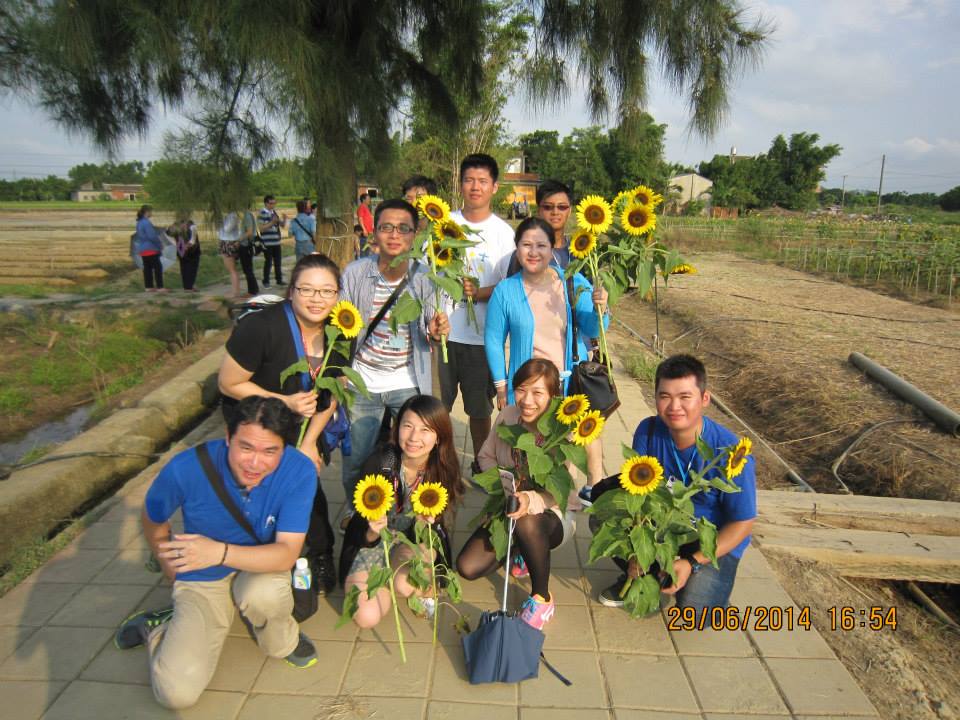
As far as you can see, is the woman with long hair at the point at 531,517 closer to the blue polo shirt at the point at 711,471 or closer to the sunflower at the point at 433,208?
the blue polo shirt at the point at 711,471

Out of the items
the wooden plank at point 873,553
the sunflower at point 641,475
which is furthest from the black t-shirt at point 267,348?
the wooden plank at point 873,553

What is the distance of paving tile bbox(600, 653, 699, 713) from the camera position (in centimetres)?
209

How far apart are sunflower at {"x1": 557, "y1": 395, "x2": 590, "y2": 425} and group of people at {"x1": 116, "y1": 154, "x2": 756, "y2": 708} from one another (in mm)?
309

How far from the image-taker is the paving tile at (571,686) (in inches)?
82.1

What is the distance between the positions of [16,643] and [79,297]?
8792 mm

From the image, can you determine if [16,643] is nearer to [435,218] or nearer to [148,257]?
[435,218]

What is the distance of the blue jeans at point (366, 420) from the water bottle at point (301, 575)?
0.63 meters

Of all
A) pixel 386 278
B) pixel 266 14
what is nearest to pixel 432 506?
pixel 386 278

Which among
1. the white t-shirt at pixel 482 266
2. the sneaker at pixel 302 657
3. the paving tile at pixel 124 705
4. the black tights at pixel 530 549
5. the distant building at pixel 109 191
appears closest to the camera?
the paving tile at pixel 124 705

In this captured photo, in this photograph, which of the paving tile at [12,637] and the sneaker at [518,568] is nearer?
the paving tile at [12,637]

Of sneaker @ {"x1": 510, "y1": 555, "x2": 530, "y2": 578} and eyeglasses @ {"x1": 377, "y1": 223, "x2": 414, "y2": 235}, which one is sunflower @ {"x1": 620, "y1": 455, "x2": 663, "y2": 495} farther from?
eyeglasses @ {"x1": 377, "y1": 223, "x2": 414, "y2": 235}

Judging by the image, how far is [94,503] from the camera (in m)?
3.74

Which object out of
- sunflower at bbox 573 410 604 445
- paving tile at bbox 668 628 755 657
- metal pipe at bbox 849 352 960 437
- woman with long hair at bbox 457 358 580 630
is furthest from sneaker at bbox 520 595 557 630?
metal pipe at bbox 849 352 960 437

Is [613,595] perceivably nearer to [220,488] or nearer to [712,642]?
[712,642]
